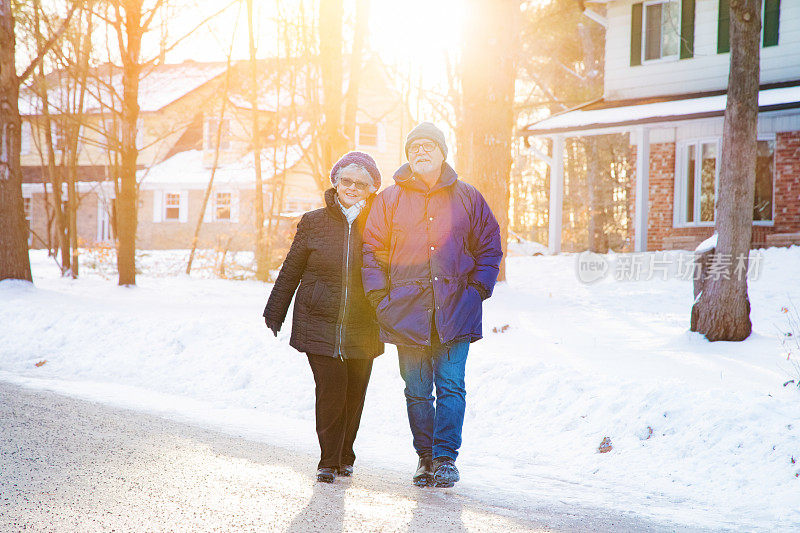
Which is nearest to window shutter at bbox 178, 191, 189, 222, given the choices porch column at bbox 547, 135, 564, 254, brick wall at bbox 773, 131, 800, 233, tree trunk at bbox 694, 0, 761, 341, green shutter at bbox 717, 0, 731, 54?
porch column at bbox 547, 135, 564, 254

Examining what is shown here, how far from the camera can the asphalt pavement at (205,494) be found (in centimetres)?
440

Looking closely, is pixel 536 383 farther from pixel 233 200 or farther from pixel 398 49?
pixel 233 200

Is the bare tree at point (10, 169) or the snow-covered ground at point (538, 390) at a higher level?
the bare tree at point (10, 169)

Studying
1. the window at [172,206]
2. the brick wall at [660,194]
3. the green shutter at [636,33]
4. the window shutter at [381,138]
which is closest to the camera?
the brick wall at [660,194]

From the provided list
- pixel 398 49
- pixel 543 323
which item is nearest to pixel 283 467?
pixel 543 323

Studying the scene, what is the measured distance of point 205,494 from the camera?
Answer: 492 cm

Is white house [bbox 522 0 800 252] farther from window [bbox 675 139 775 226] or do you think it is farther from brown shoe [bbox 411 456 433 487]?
brown shoe [bbox 411 456 433 487]

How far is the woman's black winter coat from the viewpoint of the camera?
18.2ft

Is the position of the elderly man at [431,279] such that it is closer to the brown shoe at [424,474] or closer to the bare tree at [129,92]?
the brown shoe at [424,474]

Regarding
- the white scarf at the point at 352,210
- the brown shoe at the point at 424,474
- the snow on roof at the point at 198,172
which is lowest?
the brown shoe at the point at 424,474

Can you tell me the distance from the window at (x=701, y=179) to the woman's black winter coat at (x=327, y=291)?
1676 cm

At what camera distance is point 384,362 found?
9227 mm

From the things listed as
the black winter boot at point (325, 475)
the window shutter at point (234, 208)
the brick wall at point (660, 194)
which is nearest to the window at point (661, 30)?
the brick wall at point (660, 194)

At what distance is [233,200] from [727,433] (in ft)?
100
